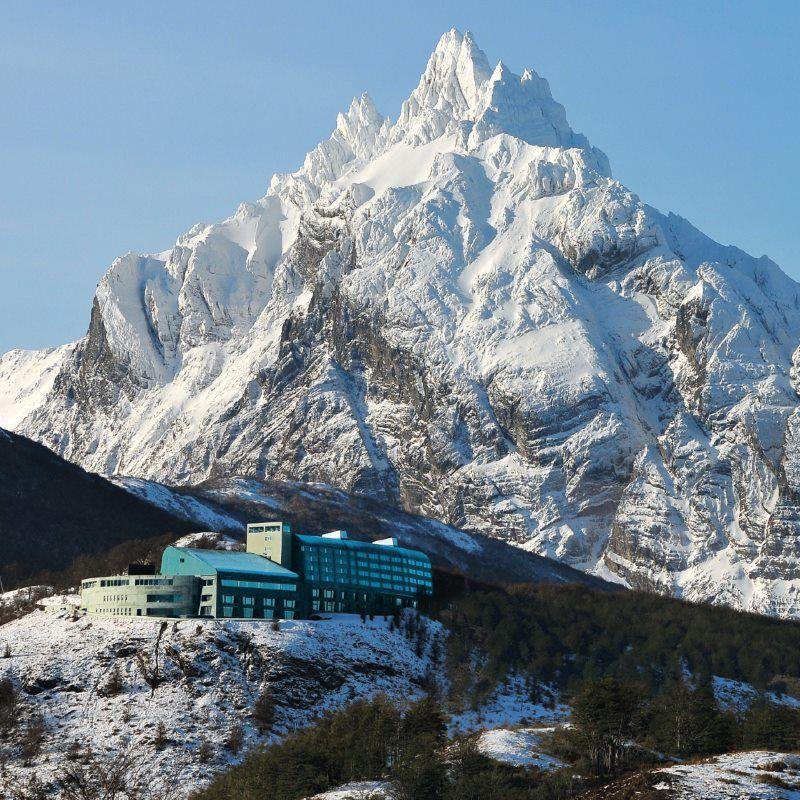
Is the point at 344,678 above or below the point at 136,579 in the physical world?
below

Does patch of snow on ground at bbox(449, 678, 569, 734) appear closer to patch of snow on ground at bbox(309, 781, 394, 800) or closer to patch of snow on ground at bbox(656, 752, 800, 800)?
patch of snow on ground at bbox(309, 781, 394, 800)

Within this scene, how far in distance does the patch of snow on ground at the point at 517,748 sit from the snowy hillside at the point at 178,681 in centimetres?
2720

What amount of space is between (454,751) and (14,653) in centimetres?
6647

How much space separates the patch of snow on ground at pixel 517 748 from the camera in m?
139

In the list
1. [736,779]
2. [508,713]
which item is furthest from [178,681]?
[736,779]

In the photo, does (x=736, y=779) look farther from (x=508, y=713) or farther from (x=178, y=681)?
(x=178, y=681)

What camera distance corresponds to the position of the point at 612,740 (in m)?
141

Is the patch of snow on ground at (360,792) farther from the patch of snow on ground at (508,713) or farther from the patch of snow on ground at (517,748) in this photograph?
the patch of snow on ground at (508,713)

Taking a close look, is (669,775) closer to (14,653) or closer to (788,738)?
(788,738)

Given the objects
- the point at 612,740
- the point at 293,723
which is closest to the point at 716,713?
the point at 612,740

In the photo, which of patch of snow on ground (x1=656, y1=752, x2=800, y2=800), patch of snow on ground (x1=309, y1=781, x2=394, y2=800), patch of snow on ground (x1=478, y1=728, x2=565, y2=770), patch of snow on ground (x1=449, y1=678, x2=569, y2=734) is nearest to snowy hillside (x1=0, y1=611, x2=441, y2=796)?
patch of snow on ground (x1=449, y1=678, x2=569, y2=734)

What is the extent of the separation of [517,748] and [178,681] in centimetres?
4587

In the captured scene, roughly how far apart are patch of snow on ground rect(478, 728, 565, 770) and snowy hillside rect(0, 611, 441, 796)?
2720cm

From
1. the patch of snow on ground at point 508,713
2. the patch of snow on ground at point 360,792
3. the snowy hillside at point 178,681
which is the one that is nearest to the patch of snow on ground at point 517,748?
the patch of snow on ground at point 360,792
